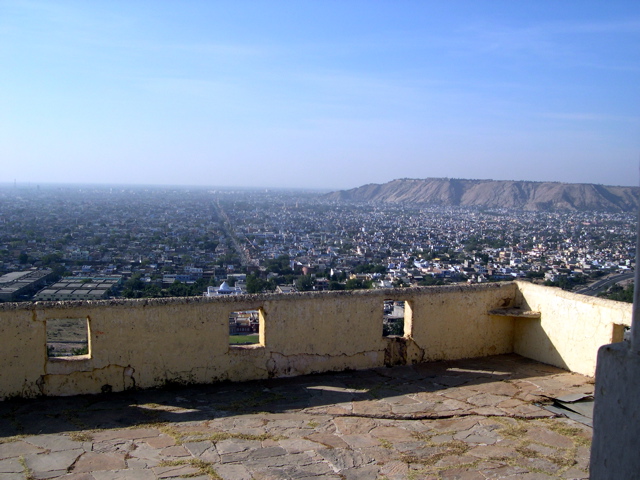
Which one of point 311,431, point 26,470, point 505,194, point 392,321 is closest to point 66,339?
point 392,321

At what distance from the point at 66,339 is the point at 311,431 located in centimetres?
672

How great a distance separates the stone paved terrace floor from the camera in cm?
423

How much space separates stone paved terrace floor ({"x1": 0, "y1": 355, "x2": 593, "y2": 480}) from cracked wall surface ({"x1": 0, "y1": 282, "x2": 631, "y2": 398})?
222 mm

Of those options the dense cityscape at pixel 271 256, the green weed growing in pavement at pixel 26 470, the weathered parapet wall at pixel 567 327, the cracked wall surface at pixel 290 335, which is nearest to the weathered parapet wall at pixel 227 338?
the cracked wall surface at pixel 290 335

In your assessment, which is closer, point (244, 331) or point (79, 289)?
point (244, 331)

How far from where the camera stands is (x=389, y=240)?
41094 mm

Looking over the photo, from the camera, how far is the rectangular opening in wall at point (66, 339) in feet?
26.2

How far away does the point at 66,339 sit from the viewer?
1011 cm

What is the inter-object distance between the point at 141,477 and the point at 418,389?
3368mm

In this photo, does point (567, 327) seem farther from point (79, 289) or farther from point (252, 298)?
point (79, 289)

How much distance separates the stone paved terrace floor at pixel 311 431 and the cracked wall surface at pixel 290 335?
0.22m

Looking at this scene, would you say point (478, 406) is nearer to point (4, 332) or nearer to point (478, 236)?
point (4, 332)

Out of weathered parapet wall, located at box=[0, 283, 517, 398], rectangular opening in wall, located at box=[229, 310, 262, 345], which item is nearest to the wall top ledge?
weathered parapet wall, located at box=[0, 283, 517, 398]

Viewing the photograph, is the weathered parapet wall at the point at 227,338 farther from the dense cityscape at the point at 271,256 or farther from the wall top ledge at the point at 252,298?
the dense cityscape at the point at 271,256
